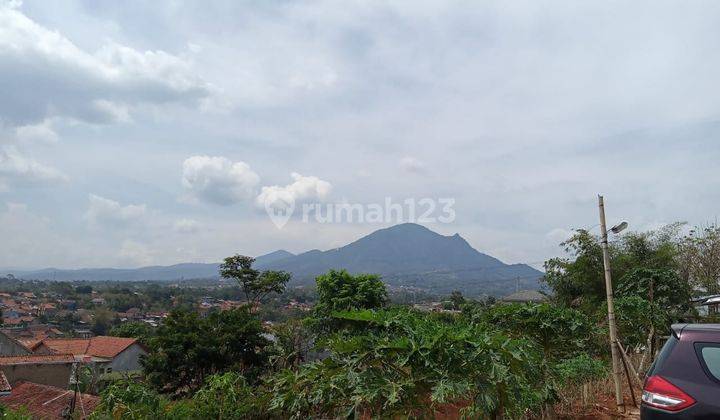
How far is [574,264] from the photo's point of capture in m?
18.6

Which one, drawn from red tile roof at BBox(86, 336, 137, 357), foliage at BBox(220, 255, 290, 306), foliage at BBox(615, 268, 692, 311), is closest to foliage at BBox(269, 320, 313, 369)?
foliage at BBox(615, 268, 692, 311)

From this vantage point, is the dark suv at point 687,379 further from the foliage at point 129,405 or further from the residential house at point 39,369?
the residential house at point 39,369

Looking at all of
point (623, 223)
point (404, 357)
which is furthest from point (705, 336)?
point (623, 223)

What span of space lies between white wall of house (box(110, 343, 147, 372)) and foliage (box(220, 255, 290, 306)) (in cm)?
1390

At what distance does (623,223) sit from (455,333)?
13.1 feet

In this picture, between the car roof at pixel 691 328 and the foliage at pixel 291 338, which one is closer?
the car roof at pixel 691 328

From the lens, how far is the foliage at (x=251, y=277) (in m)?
24.3

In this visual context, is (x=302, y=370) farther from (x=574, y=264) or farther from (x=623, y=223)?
(x=574, y=264)

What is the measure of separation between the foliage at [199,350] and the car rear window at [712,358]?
41.4 ft

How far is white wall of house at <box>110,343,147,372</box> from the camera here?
3306 centimetres

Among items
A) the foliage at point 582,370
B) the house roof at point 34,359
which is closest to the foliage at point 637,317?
the foliage at point 582,370

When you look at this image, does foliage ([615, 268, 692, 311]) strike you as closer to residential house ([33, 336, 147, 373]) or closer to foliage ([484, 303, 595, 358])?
foliage ([484, 303, 595, 358])

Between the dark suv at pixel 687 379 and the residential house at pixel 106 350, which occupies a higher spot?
the dark suv at pixel 687 379

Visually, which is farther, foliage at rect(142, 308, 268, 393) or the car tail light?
foliage at rect(142, 308, 268, 393)
